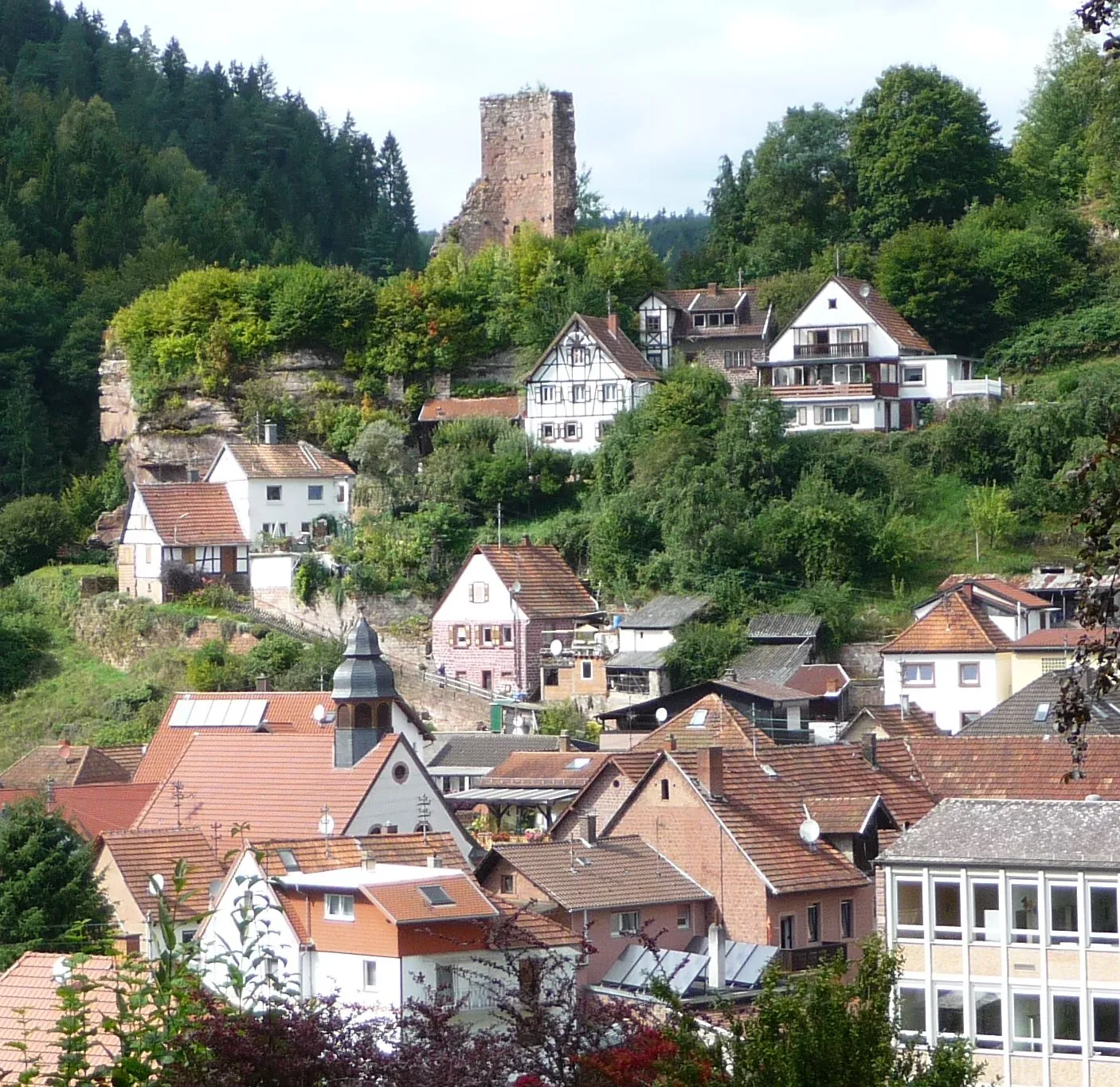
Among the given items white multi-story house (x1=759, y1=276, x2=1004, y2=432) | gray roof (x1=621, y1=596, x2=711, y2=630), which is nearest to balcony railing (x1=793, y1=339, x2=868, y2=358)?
white multi-story house (x1=759, y1=276, x2=1004, y2=432)

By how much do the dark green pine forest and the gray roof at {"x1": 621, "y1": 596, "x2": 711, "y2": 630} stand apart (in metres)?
26.1

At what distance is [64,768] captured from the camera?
4606 centimetres

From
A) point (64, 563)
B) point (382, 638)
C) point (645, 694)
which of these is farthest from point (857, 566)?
point (64, 563)

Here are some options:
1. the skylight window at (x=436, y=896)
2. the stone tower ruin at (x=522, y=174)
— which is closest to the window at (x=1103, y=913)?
the skylight window at (x=436, y=896)

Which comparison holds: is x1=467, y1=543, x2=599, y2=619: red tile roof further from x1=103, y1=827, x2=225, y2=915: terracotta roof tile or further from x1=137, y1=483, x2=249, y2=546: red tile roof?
x1=103, y1=827, x2=225, y2=915: terracotta roof tile

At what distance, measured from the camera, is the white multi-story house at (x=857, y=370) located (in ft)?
189

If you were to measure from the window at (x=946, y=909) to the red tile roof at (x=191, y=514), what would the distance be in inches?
1336

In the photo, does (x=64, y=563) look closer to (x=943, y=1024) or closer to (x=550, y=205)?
(x=550, y=205)

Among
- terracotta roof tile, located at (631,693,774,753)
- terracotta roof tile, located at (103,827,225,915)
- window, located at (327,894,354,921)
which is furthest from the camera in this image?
terracotta roof tile, located at (631,693,774,753)

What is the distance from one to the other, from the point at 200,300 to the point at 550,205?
11.7 m

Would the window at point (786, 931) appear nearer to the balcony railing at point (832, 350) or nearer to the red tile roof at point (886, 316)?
the balcony railing at point (832, 350)

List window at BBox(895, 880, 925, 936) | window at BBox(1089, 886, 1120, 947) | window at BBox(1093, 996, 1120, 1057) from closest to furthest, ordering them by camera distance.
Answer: window at BBox(1093, 996, 1120, 1057), window at BBox(1089, 886, 1120, 947), window at BBox(895, 880, 925, 936)

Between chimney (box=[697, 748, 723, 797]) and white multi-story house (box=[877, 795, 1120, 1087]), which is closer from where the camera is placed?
white multi-story house (box=[877, 795, 1120, 1087])

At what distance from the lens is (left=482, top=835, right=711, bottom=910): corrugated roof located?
3120cm
